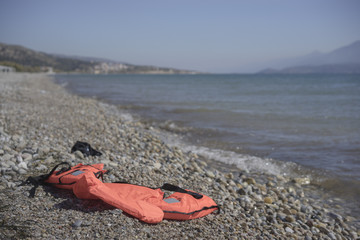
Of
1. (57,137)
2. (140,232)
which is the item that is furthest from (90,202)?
(57,137)

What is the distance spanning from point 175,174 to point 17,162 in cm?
282

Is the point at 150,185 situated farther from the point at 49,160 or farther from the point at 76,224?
the point at 49,160

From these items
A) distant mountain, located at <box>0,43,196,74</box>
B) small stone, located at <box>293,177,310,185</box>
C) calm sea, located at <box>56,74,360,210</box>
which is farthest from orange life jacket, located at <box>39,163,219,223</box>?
distant mountain, located at <box>0,43,196,74</box>

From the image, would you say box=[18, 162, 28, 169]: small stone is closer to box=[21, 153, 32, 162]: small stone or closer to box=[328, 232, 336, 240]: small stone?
box=[21, 153, 32, 162]: small stone

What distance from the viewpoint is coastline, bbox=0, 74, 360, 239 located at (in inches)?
124

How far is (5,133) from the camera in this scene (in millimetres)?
6938

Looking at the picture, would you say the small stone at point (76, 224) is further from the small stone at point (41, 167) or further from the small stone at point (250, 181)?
the small stone at point (250, 181)

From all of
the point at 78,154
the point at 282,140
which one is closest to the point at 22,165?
the point at 78,154

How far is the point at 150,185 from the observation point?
4.67 m

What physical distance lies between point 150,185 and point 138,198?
0.94 metres

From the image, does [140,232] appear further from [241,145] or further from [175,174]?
[241,145]

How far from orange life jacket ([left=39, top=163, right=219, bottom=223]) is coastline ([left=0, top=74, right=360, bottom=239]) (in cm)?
10

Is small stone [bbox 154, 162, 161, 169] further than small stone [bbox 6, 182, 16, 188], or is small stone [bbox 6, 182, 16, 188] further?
small stone [bbox 154, 162, 161, 169]

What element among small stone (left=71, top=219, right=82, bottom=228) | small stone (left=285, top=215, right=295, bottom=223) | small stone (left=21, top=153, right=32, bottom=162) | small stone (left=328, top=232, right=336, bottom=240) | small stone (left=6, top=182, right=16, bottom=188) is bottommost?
small stone (left=328, top=232, right=336, bottom=240)
